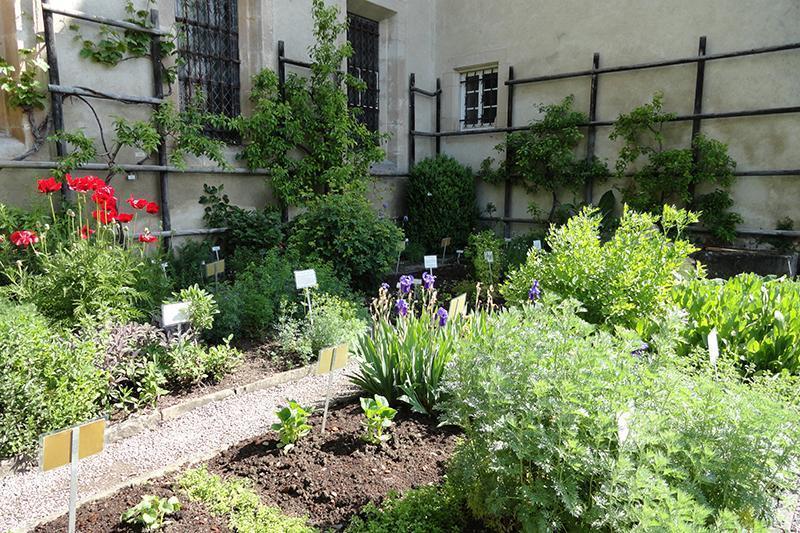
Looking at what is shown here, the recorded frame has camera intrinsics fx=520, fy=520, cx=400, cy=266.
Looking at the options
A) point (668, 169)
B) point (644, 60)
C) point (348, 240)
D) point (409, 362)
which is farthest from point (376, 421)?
point (644, 60)

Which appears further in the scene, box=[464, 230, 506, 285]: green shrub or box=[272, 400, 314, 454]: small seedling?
box=[464, 230, 506, 285]: green shrub

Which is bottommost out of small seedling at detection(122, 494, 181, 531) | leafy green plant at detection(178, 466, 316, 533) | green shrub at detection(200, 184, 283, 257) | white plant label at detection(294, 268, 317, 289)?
leafy green plant at detection(178, 466, 316, 533)

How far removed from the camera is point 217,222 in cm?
666

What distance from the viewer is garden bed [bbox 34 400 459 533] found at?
2061 mm

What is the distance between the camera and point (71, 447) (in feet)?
5.71

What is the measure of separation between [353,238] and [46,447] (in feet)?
13.6

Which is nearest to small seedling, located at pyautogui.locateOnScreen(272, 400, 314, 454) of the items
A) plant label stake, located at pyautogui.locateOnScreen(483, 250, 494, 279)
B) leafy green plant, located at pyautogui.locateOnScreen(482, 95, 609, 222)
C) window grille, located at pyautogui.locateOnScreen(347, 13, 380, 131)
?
plant label stake, located at pyautogui.locateOnScreen(483, 250, 494, 279)

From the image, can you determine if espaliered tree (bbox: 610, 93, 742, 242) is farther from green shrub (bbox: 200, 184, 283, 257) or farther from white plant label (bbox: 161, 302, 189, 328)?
white plant label (bbox: 161, 302, 189, 328)

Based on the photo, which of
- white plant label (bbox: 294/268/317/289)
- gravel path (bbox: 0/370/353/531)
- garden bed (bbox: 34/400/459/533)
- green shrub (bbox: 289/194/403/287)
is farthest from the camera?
green shrub (bbox: 289/194/403/287)

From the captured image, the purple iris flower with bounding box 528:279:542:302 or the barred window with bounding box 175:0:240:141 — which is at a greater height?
the barred window with bounding box 175:0:240:141

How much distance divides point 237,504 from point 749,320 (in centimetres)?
320

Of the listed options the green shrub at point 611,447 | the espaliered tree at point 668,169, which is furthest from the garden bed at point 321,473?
the espaliered tree at point 668,169

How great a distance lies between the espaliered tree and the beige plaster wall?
240mm

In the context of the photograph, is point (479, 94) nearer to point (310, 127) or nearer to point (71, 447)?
point (310, 127)
